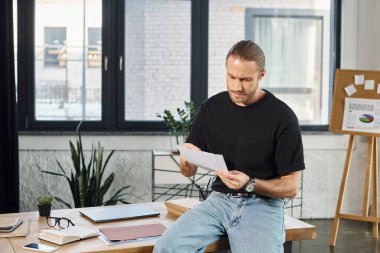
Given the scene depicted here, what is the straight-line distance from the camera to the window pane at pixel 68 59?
5.79 meters

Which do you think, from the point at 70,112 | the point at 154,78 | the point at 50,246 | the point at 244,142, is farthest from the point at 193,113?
the point at 50,246

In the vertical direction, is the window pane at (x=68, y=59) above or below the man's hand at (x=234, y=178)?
above

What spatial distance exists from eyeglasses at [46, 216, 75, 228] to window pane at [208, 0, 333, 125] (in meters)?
3.20

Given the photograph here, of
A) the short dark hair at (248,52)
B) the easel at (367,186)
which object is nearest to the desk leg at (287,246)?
the short dark hair at (248,52)

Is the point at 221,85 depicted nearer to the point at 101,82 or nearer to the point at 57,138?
the point at 101,82

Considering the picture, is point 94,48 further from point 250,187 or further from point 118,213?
point 250,187

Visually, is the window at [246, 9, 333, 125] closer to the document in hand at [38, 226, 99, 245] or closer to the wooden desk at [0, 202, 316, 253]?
the wooden desk at [0, 202, 316, 253]

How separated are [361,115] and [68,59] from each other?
2578 millimetres

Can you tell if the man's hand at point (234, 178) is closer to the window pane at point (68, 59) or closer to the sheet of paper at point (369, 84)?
the sheet of paper at point (369, 84)

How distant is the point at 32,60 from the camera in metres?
5.75

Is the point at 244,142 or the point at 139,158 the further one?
the point at 139,158

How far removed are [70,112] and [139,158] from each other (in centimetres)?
74

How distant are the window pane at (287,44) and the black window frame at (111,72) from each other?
0.36ft

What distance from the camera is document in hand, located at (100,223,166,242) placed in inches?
108
